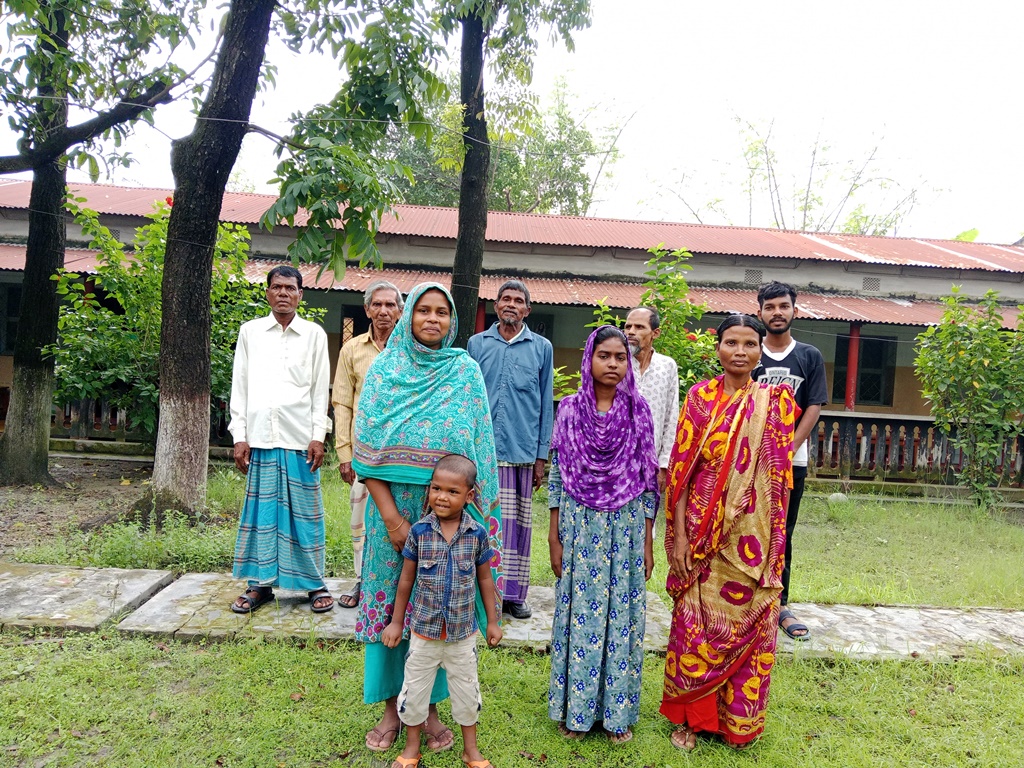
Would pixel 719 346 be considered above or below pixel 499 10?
below

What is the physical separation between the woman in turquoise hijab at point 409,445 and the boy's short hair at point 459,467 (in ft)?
0.24

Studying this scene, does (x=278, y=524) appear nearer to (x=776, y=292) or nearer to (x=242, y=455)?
(x=242, y=455)

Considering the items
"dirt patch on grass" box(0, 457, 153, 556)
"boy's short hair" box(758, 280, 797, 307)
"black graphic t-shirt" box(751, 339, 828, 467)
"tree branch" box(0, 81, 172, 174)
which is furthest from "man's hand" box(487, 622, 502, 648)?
"tree branch" box(0, 81, 172, 174)

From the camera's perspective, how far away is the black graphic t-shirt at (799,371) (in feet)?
11.5

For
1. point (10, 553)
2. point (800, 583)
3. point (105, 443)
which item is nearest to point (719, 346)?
point (800, 583)

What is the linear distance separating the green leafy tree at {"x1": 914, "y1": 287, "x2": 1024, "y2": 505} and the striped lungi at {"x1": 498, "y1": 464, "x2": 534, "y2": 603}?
245 inches

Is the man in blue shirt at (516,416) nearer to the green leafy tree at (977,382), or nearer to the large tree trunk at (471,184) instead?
the large tree trunk at (471,184)

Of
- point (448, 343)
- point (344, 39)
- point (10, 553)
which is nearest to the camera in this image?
point (448, 343)

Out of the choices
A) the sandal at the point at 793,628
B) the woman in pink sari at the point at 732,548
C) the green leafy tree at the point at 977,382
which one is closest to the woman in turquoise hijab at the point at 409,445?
the woman in pink sari at the point at 732,548

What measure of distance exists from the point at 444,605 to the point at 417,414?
650mm

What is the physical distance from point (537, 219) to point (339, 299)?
4201mm

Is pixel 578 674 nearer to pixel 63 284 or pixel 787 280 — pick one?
pixel 63 284

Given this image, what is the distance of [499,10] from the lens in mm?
6223

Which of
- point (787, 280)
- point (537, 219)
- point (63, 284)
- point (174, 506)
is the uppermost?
point (537, 219)
